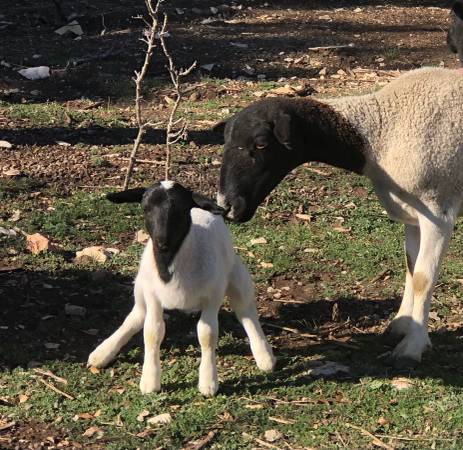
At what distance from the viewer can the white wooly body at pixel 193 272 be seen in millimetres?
5617

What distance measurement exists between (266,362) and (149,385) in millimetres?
786

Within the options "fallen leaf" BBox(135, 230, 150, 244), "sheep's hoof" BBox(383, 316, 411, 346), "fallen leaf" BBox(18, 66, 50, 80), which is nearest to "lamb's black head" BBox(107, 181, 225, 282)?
"sheep's hoof" BBox(383, 316, 411, 346)

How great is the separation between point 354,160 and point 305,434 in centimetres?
193

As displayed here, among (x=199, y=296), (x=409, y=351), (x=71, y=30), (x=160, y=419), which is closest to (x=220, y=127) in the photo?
(x=199, y=296)

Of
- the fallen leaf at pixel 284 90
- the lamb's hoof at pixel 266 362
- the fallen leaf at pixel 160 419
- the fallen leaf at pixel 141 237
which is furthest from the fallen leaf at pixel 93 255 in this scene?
the fallen leaf at pixel 284 90

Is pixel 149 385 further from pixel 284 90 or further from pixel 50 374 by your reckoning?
pixel 284 90

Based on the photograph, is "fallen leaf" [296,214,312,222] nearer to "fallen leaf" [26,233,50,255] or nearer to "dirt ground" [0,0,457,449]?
"dirt ground" [0,0,457,449]

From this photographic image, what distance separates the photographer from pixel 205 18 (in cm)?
1914

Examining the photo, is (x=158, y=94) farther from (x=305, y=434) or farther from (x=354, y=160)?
(x=305, y=434)

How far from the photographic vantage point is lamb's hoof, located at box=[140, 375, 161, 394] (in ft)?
19.2

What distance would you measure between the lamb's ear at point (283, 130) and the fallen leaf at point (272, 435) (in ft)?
5.82

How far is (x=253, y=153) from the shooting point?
628 cm

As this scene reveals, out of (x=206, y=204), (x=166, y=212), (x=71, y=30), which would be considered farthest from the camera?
(x=71, y=30)

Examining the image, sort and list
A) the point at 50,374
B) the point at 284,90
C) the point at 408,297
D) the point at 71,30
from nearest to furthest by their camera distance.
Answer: the point at 50,374
the point at 408,297
the point at 284,90
the point at 71,30
